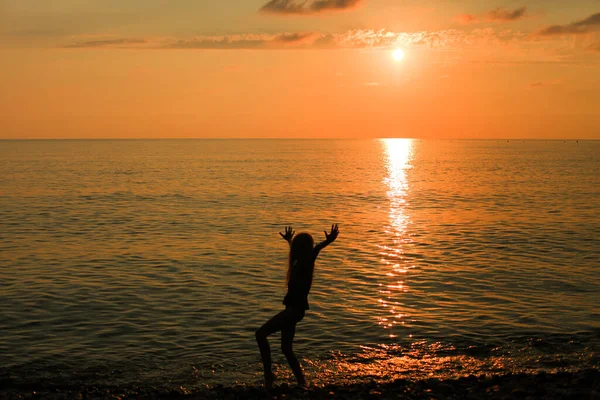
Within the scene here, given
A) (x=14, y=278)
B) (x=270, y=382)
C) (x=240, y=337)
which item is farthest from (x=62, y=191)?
(x=270, y=382)

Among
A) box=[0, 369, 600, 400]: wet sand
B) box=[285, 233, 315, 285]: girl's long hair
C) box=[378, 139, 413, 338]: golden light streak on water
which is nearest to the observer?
box=[285, 233, 315, 285]: girl's long hair

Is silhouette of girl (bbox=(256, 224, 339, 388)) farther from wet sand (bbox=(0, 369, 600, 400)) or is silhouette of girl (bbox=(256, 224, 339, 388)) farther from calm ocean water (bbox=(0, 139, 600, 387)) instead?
calm ocean water (bbox=(0, 139, 600, 387))

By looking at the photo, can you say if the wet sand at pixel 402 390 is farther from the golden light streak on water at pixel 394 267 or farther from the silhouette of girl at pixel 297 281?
the golden light streak on water at pixel 394 267

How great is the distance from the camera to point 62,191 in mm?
60844

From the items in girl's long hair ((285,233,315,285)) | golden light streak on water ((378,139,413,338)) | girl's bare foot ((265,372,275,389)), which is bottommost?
girl's bare foot ((265,372,275,389))

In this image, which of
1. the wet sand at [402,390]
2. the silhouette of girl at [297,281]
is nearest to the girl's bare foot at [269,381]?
the wet sand at [402,390]

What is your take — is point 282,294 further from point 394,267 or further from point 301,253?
point 301,253

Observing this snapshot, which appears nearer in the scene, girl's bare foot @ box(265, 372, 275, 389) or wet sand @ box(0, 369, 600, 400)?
wet sand @ box(0, 369, 600, 400)

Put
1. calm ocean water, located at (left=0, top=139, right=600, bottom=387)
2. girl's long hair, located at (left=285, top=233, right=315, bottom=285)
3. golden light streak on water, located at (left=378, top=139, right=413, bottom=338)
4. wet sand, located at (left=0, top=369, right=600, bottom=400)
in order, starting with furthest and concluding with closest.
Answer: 1. golden light streak on water, located at (left=378, top=139, right=413, bottom=338)
2. calm ocean water, located at (left=0, top=139, right=600, bottom=387)
3. wet sand, located at (left=0, top=369, right=600, bottom=400)
4. girl's long hair, located at (left=285, top=233, right=315, bottom=285)

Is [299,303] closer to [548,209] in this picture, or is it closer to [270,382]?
[270,382]

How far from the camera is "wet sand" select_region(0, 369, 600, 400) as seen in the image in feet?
35.1

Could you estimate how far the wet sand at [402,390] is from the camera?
10.7 m

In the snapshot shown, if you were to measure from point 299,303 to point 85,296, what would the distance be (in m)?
11.0

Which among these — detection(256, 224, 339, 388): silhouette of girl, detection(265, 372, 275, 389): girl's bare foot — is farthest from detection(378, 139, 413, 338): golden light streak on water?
detection(256, 224, 339, 388): silhouette of girl
